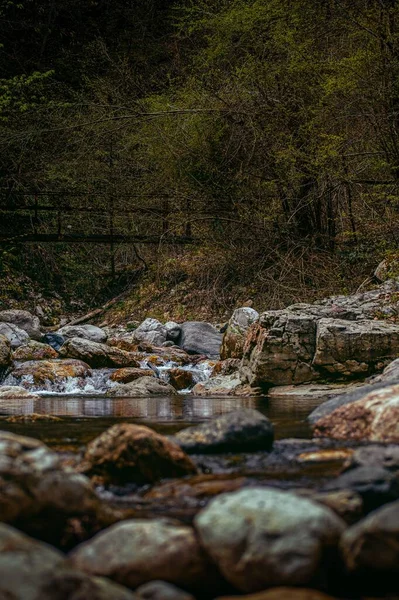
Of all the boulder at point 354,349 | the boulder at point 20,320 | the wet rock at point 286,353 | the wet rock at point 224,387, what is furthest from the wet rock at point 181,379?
the boulder at point 20,320

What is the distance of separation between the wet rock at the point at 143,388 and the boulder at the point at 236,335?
1.69 meters

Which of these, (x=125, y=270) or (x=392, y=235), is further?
(x=125, y=270)

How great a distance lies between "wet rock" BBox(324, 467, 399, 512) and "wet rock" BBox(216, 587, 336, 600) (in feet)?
2.53

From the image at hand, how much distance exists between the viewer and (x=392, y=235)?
1421 cm

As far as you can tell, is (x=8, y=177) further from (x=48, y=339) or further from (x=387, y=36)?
(x=387, y=36)

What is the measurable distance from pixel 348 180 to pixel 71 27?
13.0 m

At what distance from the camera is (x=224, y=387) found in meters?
10.4

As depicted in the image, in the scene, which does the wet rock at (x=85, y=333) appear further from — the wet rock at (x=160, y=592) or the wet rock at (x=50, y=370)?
the wet rock at (x=160, y=592)

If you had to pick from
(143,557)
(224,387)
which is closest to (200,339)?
(224,387)

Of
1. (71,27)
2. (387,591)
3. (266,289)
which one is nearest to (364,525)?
(387,591)

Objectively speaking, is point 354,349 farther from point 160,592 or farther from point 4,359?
point 160,592

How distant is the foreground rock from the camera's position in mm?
2086

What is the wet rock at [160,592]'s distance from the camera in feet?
7.43

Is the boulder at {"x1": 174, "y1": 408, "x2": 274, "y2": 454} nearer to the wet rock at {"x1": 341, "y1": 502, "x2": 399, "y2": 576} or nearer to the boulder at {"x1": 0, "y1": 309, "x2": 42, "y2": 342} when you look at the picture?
the wet rock at {"x1": 341, "y1": 502, "x2": 399, "y2": 576}
